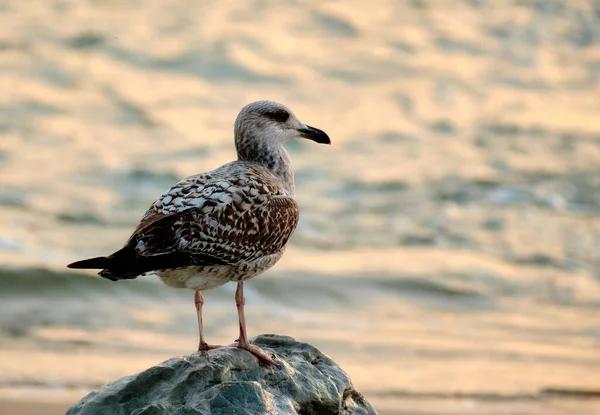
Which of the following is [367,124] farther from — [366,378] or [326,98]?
[366,378]

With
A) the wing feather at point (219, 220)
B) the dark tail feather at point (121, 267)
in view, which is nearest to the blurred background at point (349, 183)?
the wing feather at point (219, 220)

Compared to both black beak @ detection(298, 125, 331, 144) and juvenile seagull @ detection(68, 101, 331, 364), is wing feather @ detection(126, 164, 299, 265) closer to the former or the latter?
juvenile seagull @ detection(68, 101, 331, 364)

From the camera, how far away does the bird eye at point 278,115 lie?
773cm

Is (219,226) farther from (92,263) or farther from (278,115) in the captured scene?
(278,115)

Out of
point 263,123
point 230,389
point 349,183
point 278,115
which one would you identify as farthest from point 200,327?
point 349,183

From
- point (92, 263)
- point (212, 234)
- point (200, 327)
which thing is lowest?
point (200, 327)

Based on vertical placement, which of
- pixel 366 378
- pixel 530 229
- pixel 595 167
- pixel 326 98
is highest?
pixel 326 98

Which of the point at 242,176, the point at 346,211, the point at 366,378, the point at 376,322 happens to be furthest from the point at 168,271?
the point at 346,211

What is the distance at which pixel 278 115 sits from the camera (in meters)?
7.75

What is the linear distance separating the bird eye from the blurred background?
10.0 feet

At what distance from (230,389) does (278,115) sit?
7.60ft

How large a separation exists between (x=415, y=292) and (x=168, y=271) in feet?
24.4

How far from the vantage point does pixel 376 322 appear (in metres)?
12.5

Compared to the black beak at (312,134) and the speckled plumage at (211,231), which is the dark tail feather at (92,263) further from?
the black beak at (312,134)
